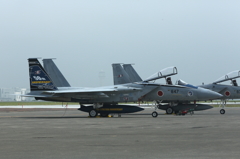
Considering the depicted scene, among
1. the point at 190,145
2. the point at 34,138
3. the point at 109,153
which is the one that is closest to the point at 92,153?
the point at 109,153

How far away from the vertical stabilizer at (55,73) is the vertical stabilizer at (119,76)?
3371 mm

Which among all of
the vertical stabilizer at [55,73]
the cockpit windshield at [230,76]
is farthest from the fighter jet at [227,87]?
the vertical stabilizer at [55,73]

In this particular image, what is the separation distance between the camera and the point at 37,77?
26734 millimetres

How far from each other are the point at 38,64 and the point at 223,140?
17.8 m

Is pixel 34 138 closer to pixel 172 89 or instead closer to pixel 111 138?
pixel 111 138

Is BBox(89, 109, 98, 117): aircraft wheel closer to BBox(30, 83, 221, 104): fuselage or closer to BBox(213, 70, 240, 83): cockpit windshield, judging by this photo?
BBox(30, 83, 221, 104): fuselage

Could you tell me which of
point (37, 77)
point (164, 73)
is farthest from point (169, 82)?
point (37, 77)

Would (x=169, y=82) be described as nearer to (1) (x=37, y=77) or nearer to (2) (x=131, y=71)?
(2) (x=131, y=71)

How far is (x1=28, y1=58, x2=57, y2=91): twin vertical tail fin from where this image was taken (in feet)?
87.4

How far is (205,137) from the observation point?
12.0m

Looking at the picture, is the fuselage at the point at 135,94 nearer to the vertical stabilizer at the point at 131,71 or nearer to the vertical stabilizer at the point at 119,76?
the vertical stabilizer at the point at 119,76

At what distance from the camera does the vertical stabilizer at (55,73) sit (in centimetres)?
2809

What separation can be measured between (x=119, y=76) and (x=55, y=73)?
14.6 feet

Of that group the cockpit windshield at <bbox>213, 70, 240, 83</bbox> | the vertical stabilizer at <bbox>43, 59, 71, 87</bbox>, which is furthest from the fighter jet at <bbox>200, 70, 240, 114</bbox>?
the vertical stabilizer at <bbox>43, 59, 71, 87</bbox>
